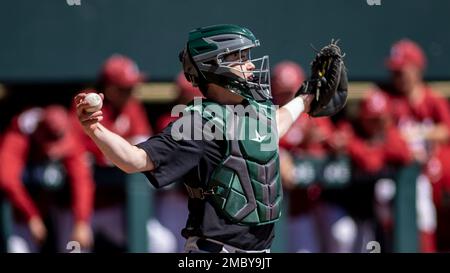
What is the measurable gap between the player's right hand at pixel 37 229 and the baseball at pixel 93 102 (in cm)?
275

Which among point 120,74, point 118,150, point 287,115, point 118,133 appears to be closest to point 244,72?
point 287,115

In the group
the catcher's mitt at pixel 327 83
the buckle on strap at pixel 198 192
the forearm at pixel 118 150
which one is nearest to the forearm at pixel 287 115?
the catcher's mitt at pixel 327 83

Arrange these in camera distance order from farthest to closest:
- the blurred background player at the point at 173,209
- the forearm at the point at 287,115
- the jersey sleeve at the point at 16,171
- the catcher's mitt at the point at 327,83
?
the jersey sleeve at the point at 16,171, the blurred background player at the point at 173,209, the catcher's mitt at the point at 327,83, the forearm at the point at 287,115

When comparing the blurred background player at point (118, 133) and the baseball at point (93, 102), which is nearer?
the baseball at point (93, 102)

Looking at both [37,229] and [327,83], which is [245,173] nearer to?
[327,83]

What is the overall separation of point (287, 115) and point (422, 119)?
264 cm

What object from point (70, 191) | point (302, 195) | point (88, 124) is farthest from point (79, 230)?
point (88, 124)

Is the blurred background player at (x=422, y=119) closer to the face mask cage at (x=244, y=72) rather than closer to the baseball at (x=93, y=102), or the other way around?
the face mask cage at (x=244, y=72)

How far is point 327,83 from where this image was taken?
3955 millimetres

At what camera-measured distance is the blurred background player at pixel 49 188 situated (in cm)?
585

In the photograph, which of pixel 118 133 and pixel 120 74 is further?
pixel 120 74

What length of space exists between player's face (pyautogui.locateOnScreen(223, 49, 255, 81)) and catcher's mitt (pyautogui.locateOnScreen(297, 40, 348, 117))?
0.37 m

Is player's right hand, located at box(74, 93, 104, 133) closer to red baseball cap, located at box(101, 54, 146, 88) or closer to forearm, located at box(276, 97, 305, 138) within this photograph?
forearm, located at box(276, 97, 305, 138)
